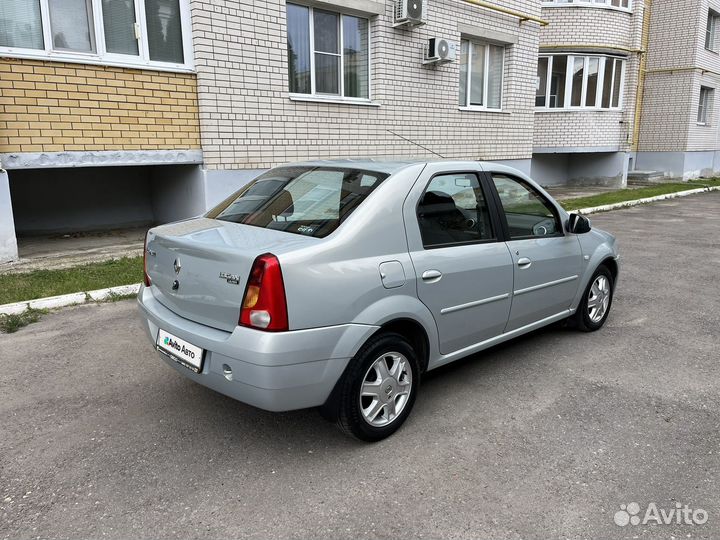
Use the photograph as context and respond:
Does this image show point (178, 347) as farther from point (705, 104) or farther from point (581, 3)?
point (705, 104)

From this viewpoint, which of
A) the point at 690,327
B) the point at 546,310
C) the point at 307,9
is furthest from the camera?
the point at 307,9

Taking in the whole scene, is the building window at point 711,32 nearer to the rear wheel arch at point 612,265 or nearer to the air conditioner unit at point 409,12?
the air conditioner unit at point 409,12

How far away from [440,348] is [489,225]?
37.5 inches

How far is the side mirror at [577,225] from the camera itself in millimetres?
4520

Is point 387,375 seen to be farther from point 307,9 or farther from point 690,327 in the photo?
point 307,9

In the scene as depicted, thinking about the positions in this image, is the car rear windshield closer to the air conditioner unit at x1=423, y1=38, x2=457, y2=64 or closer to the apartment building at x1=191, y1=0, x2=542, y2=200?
the apartment building at x1=191, y1=0, x2=542, y2=200

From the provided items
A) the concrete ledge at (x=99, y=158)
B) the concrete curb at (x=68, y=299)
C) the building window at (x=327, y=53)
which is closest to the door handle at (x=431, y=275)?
the concrete curb at (x=68, y=299)

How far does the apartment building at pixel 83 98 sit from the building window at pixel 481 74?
673 cm

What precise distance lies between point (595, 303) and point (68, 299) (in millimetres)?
5102

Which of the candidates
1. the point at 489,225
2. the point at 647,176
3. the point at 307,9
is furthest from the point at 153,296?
the point at 647,176

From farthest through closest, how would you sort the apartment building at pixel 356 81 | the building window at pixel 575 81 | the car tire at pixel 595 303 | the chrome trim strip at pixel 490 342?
the building window at pixel 575 81 < the apartment building at pixel 356 81 < the car tire at pixel 595 303 < the chrome trim strip at pixel 490 342

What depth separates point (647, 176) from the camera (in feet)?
73.9

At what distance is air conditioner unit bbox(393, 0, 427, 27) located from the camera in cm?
1069

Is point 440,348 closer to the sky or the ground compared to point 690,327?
closer to the sky
